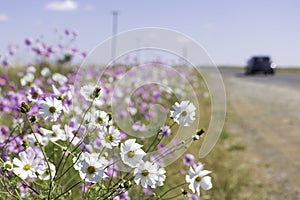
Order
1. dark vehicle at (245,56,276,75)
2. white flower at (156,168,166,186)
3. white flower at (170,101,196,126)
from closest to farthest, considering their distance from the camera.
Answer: white flower at (156,168,166,186) → white flower at (170,101,196,126) → dark vehicle at (245,56,276,75)

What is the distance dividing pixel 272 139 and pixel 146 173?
5.52 m

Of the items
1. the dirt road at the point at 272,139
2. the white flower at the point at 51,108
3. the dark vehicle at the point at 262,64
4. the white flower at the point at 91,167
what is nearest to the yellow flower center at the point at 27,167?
the white flower at the point at 51,108

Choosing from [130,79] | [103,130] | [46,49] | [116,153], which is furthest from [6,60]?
[103,130]

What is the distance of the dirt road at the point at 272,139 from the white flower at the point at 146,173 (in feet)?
9.04

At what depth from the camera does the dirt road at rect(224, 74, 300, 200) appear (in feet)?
15.4

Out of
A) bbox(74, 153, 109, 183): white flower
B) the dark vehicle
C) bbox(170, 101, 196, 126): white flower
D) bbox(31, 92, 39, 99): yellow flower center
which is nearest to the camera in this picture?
bbox(74, 153, 109, 183): white flower

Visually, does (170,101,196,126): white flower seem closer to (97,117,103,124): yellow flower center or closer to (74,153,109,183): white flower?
(97,117,103,124): yellow flower center

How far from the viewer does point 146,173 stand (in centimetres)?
177

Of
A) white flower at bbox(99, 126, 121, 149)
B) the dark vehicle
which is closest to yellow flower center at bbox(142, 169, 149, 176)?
white flower at bbox(99, 126, 121, 149)

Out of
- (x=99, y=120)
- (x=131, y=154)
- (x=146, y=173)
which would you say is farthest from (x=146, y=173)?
(x=99, y=120)

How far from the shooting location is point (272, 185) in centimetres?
458

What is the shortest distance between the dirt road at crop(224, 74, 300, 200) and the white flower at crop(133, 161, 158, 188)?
2.76 metres

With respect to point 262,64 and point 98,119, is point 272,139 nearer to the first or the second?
point 98,119

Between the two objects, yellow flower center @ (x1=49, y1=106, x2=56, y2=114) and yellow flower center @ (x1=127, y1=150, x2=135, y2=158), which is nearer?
yellow flower center @ (x1=127, y1=150, x2=135, y2=158)
